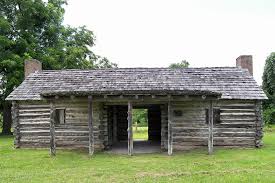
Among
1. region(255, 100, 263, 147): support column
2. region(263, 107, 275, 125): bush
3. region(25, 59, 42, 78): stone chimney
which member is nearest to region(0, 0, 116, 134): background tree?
region(25, 59, 42, 78): stone chimney

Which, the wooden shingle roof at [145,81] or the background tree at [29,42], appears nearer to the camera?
the wooden shingle roof at [145,81]

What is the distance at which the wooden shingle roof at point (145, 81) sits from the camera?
2300cm

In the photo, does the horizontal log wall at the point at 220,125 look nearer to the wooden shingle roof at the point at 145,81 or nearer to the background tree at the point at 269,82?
the wooden shingle roof at the point at 145,81

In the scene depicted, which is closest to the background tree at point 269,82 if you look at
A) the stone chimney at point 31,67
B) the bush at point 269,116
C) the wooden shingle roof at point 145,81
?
the bush at point 269,116

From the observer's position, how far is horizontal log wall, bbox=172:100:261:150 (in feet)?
74.2

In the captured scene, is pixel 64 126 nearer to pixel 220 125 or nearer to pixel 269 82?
pixel 220 125

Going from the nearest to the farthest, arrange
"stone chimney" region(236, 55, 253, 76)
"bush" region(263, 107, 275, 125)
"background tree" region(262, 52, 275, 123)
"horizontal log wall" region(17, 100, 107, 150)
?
"horizontal log wall" region(17, 100, 107, 150) < "stone chimney" region(236, 55, 253, 76) < "bush" region(263, 107, 275, 125) < "background tree" region(262, 52, 275, 123)

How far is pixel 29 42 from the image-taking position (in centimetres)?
3747

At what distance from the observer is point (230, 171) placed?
1519 centimetres

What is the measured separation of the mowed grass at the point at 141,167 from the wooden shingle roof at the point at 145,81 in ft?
11.7

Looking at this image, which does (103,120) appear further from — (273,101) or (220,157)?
(273,101)

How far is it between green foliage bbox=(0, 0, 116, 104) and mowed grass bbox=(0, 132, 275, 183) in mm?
13898

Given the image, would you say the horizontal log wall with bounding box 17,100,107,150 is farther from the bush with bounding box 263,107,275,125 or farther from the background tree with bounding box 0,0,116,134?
the bush with bounding box 263,107,275,125

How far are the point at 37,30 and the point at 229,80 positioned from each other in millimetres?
21362
